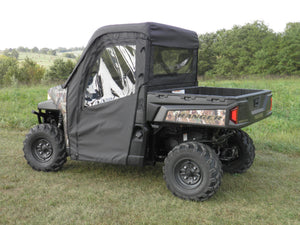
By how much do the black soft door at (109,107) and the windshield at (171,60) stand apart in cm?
37

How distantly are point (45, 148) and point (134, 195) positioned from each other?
1.77m

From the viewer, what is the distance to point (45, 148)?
17.6 ft

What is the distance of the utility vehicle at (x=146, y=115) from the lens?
419 cm

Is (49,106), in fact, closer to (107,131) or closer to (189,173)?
(107,131)

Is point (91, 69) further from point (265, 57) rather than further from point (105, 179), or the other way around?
point (265, 57)

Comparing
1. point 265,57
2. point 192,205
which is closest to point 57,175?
point 192,205

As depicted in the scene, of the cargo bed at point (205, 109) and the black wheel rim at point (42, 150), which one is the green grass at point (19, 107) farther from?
the cargo bed at point (205, 109)

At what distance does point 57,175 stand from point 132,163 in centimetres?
131

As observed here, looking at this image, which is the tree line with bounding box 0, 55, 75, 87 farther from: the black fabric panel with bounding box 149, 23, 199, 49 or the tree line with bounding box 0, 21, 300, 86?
the black fabric panel with bounding box 149, 23, 199, 49

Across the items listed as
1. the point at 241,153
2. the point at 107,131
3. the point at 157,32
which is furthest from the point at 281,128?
the point at 107,131

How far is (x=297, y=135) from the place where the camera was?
766 centimetres

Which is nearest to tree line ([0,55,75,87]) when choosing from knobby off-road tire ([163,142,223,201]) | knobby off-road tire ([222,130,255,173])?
knobby off-road tire ([222,130,255,173])

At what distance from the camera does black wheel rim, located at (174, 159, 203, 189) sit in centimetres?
433

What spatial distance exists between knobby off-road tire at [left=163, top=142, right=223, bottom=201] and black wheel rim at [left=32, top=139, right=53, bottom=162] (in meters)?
2.03
